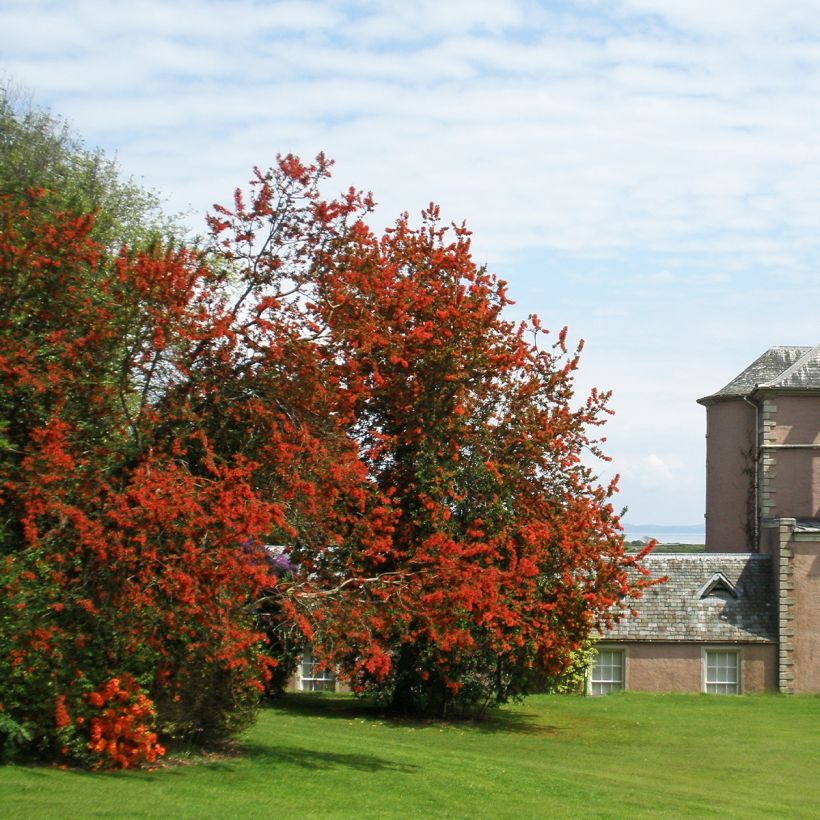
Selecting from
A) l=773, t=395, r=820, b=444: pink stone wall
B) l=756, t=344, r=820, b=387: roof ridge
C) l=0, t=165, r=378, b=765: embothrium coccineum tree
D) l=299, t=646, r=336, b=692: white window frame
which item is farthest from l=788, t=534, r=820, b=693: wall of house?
l=0, t=165, r=378, b=765: embothrium coccineum tree

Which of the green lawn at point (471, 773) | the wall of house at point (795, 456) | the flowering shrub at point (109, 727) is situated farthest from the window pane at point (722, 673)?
the flowering shrub at point (109, 727)

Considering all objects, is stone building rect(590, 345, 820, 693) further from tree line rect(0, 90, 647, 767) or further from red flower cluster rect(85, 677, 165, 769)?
red flower cluster rect(85, 677, 165, 769)

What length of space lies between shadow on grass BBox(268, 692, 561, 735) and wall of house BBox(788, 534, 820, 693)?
11649mm

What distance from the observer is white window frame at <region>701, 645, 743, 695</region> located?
3644cm

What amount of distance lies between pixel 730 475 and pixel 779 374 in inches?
161

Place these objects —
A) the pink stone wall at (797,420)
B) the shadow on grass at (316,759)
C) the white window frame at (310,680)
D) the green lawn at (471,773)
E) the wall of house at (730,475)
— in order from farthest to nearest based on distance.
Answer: the wall of house at (730,475) < the pink stone wall at (797,420) < the white window frame at (310,680) < the shadow on grass at (316,759) < the green lawn at (471,773)

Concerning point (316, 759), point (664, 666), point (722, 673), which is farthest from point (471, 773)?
point (722, 673)

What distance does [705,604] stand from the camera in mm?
37312

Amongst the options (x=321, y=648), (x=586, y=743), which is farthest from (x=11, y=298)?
(x=586, y=743)

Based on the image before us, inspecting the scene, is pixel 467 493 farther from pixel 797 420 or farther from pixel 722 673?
pixel 797 420

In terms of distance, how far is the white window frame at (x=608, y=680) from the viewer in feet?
120

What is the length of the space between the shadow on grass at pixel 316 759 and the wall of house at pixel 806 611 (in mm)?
21908

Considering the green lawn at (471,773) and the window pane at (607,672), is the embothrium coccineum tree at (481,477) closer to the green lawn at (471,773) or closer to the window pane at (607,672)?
the green lawn at (471,773)

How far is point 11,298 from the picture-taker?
15.0m
